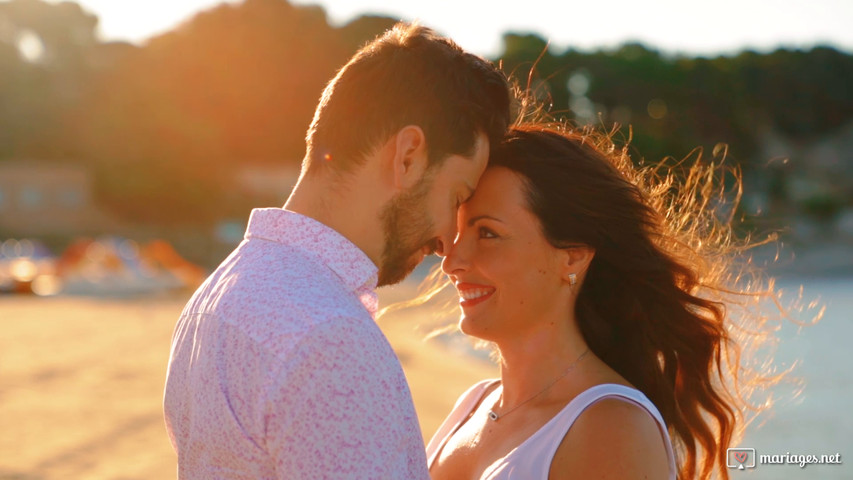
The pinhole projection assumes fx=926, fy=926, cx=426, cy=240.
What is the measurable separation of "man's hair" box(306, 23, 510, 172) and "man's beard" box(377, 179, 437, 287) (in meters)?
0.08

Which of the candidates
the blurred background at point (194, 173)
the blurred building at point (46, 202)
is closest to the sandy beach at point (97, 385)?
the blurred background at point (194, 173)

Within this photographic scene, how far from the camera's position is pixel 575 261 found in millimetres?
2875

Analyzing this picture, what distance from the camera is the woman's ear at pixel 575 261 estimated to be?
285 cm

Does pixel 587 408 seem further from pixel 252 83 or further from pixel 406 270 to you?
pixel 252 83

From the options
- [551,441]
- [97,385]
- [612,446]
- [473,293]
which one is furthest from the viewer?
[97,385]

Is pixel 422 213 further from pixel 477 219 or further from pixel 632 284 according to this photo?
pixel 632 284

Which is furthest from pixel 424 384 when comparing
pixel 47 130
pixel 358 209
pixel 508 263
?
pixel 47 130

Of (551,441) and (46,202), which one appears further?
(46,202)

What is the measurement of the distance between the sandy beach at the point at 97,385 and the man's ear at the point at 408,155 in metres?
1.77

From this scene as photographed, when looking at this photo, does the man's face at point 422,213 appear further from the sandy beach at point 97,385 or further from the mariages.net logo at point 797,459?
the mariages.net logo at point 797,459

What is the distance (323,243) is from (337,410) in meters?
0.38

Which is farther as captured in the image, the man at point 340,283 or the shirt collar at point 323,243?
the shirt collar at point 323,243

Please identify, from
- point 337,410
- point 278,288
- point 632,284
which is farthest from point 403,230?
point 632,284

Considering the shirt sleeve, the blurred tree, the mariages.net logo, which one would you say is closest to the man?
the shirt sleeve
